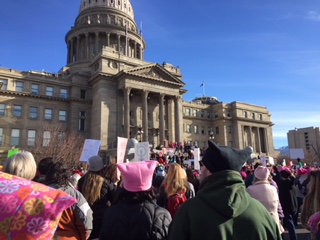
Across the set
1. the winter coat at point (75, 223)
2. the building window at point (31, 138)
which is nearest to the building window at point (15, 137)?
the building window at point (31, 138)

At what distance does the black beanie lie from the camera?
2.68 metres

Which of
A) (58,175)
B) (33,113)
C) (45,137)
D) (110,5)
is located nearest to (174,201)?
(58,175)

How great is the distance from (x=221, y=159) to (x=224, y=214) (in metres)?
0.51

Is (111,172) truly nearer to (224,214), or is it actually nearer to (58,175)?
(58,175)

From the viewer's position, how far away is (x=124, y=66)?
156ft

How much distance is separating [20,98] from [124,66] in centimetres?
1701

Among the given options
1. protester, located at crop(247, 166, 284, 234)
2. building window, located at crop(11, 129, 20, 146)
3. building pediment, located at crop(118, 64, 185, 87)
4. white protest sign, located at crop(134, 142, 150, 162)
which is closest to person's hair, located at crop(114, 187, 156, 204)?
protester, located at crop(247, 166, 284, 234)

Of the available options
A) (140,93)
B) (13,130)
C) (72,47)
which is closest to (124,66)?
(140,93)

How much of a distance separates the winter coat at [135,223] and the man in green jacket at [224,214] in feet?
3.38

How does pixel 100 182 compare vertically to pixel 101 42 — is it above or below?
below

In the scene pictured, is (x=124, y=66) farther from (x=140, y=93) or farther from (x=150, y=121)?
(x=150, y=121)

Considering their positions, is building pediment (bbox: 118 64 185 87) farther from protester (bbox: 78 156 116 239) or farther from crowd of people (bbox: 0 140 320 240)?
crowd of people (bbox: 0 140 320 240)

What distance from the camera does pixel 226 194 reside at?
8.12 ft

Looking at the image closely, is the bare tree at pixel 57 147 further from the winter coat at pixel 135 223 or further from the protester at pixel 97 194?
the winter coat at pixel 135 223
